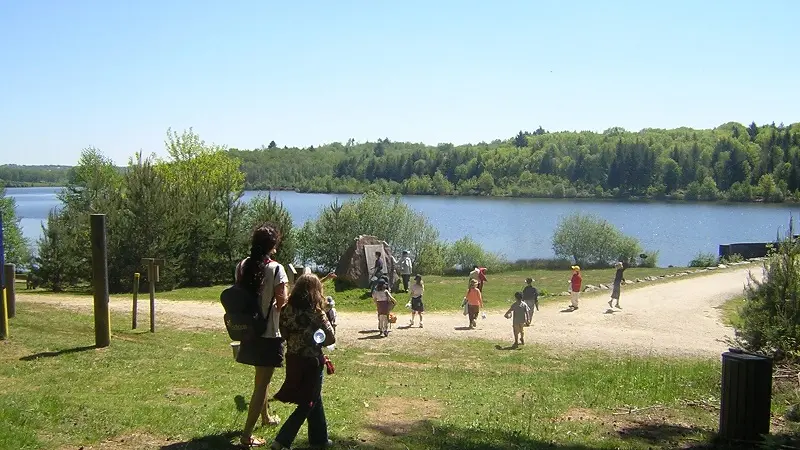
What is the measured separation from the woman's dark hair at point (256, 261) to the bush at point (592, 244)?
46.0m

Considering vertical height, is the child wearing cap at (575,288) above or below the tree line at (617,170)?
below

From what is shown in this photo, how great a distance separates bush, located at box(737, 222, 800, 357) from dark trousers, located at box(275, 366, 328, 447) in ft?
28.7

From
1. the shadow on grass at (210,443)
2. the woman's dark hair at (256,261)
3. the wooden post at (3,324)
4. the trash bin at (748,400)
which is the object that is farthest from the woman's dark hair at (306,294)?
the wooden post at (3,324)

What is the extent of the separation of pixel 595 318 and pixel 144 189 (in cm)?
1815

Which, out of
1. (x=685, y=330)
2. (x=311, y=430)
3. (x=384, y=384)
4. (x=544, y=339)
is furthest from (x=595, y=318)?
(x=311, y=430)

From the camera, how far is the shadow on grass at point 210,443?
648cm

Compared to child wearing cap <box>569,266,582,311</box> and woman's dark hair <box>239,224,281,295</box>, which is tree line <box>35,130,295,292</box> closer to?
child wearing cap <box>569,266,582,311</box>

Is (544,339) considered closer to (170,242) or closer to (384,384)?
(384,384)

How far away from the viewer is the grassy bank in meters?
24.7

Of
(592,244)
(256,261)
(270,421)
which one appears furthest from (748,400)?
(592,244)

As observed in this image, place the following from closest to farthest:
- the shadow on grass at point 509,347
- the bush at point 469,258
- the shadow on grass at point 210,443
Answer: the shadow on grass at point 210,443 → the shadow on grass at point 509,347 → the bush at point 469,258

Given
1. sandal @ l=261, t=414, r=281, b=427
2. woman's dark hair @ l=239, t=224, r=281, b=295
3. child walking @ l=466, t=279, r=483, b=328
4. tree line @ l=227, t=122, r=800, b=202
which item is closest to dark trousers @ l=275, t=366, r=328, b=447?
sandal @ l=261, t=414, r=281, b=427

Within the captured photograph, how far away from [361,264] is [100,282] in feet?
51.4

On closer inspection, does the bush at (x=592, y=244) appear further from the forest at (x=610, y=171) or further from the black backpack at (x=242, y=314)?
the forest at (x=610, y=171)
